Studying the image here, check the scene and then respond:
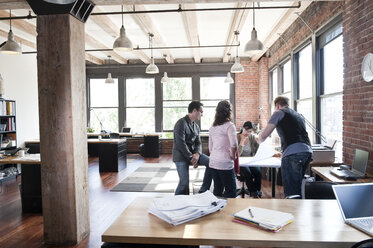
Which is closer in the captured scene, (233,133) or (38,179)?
(233,133)

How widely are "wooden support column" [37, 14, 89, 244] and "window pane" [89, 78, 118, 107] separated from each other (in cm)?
765

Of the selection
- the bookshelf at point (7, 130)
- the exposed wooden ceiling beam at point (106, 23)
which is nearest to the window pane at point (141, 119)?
the bookshelf at point (7, 130)

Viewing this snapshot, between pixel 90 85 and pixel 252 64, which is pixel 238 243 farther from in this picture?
pixel 90 85

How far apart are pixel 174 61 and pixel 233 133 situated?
25.4 feet

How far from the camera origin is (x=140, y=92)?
10539 mm

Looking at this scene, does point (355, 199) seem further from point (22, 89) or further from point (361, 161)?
point (22, 89)

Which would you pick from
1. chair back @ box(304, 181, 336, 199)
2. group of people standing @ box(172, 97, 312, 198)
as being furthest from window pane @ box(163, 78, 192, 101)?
chair back @ box(304, 181, 336, 199)

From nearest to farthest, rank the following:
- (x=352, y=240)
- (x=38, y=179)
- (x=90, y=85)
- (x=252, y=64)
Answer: (x=352, y=240)
(x=38, y=179)
(x=252, y=64)
(x=90, y=85)

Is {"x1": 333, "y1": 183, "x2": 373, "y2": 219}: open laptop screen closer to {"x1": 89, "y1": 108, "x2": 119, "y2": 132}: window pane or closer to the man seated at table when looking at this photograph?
the man seated at table

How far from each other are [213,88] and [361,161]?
768 centimetres

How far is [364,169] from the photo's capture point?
2.90 metres

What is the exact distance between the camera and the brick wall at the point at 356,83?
310 centimetres

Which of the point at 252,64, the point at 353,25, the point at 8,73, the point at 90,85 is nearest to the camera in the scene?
the point at 353,25

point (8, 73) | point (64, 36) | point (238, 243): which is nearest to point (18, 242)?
point (64, 36)
